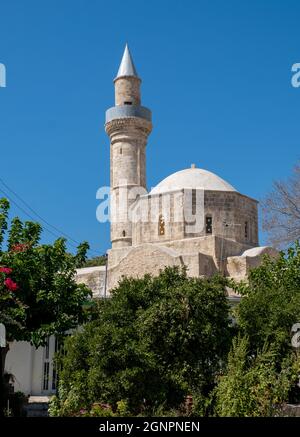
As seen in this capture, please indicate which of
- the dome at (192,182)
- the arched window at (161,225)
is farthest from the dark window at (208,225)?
the arched window at (161,225)

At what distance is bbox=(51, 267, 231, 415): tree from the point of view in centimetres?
901


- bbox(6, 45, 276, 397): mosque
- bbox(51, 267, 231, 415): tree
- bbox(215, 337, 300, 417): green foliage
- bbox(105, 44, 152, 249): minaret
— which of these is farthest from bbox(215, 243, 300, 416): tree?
bbox(105, 44, 152, 249): minaret

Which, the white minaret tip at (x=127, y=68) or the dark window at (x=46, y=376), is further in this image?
the white minaret tip at (x=127, y=68)

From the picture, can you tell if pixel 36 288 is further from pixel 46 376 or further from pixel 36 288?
pixel 46 376

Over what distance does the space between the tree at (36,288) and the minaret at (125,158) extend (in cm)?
2048

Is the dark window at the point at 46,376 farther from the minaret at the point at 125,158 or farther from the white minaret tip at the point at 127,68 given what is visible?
the white minaret tip at the point at 127,68

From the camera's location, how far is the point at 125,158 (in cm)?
3362

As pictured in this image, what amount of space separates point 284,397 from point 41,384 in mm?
7135

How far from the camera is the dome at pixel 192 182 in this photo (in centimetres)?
3028

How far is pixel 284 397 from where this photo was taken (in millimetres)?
8906

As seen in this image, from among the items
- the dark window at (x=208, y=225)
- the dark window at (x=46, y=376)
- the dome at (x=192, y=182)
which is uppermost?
the dome at (x=192, y=182)

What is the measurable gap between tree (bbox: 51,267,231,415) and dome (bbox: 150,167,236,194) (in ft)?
62.5

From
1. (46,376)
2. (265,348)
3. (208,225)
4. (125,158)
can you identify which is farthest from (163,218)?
(265,348)
